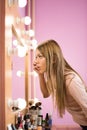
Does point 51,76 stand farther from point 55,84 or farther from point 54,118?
point 54,118

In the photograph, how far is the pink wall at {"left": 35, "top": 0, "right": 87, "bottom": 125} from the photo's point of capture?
235 cm

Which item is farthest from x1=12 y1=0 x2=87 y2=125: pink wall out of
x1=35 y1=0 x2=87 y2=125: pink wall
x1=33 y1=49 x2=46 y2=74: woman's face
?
x1=33 y1=49 x2=46 y2=74: woman's face

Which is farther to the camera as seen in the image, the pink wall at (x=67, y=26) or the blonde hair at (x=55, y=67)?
the pink wall at (x=67, y=26)

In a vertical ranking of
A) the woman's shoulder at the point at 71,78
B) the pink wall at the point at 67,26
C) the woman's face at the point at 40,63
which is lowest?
the woman's shoulder at the point at 71,78

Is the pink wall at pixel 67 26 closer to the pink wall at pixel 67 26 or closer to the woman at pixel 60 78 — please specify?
the pink wall at pixel 67 26

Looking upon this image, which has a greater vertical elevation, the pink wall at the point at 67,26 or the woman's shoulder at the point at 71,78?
the pink wall at the point at 67,26

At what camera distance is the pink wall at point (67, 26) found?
7.72ft

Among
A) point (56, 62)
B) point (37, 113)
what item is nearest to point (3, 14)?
point (56, 62)

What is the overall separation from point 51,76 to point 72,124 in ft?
3.95

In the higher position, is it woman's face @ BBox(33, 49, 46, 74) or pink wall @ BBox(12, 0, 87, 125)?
pink wall @ BBox(12, 0, 87, 125)

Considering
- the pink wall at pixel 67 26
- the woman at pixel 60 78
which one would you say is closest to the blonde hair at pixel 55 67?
the woman at pixel 60 78

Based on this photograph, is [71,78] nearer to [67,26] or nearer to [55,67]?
[55,67]

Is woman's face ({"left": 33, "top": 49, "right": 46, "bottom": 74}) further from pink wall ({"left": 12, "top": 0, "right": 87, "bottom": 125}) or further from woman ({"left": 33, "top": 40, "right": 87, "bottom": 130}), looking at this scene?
pink wall ({"left": 12, "top": 0, "right": 87, "bottom": 125})

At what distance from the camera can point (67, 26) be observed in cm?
238
